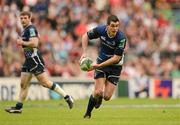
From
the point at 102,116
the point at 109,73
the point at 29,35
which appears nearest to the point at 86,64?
the point at 109,73

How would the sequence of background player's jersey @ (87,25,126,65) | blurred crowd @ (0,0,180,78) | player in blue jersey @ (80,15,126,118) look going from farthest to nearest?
blurred crowd @ (0,0,180,78) < background player's jersey @ (87,25,126,65) < player in blue jersey @ (80,15,126,118)

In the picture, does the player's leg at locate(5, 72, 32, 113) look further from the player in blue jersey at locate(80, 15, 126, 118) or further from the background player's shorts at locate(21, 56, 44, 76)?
the player in blue jersey at locate(80, 15, 126, 118)

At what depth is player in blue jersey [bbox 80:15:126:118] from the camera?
14664mm

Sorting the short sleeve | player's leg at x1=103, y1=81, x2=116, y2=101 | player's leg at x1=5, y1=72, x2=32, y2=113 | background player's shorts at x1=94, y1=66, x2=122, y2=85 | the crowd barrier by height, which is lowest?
the crowd barrier

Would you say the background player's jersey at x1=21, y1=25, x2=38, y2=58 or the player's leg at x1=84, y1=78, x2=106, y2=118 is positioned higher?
the background player's jersey at x1=21, y1=25, x2=38, y2=58

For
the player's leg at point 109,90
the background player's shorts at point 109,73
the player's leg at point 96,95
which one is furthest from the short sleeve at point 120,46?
the player's leg at point 109,90

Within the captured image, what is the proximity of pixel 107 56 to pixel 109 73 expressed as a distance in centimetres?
45

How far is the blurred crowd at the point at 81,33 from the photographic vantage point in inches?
1003

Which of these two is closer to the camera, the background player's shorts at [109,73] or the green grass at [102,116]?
the green grass at [102,116]

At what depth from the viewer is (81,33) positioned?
1068 inches

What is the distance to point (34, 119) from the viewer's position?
49.7 ft

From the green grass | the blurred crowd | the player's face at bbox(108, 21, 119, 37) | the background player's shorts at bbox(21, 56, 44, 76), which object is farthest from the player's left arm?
the blurred crowd

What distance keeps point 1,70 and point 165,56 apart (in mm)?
6871

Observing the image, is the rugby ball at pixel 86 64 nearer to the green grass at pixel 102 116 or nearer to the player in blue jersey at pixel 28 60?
the green grass at pixel 102 116
